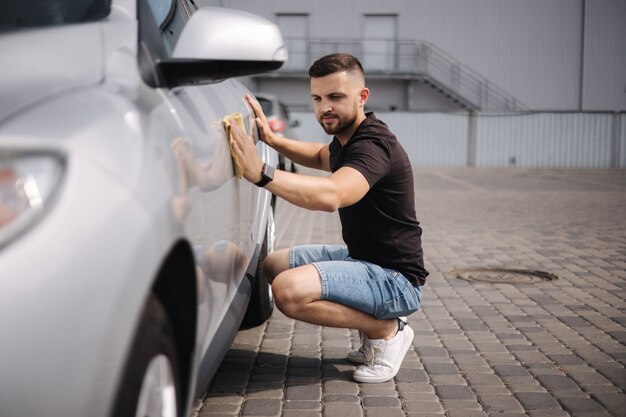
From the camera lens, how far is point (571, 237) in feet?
29.8

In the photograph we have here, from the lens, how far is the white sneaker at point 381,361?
12.1ft

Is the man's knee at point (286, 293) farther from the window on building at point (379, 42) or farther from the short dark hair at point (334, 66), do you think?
the window on building at point (379, 42)

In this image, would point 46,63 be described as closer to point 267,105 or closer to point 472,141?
point 267,105

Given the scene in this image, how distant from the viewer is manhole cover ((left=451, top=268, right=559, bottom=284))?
6.28 meters

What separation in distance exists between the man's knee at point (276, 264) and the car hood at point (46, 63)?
84.5 inches

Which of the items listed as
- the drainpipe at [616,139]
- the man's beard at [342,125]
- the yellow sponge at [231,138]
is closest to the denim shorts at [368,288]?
the man's beard at [342,125]

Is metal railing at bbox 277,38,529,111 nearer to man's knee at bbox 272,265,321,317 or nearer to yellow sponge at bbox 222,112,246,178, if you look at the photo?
man's knee at bbox 272,265,321,317

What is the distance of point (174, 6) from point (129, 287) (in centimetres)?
206

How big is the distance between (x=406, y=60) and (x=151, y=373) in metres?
33.3

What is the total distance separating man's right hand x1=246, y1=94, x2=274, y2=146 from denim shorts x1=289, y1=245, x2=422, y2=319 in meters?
0.75

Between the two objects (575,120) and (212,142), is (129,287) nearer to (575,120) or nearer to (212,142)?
(212,142)

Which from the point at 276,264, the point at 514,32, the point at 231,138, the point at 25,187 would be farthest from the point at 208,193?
the point at 514,32

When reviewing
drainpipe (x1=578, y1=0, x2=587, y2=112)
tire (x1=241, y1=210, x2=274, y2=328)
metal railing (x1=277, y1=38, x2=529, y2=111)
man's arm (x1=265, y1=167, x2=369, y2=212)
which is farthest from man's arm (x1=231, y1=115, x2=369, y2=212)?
drainpipe (x1=578, y1=0, x2=587, y2=112)

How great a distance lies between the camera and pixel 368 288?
11.8ft
